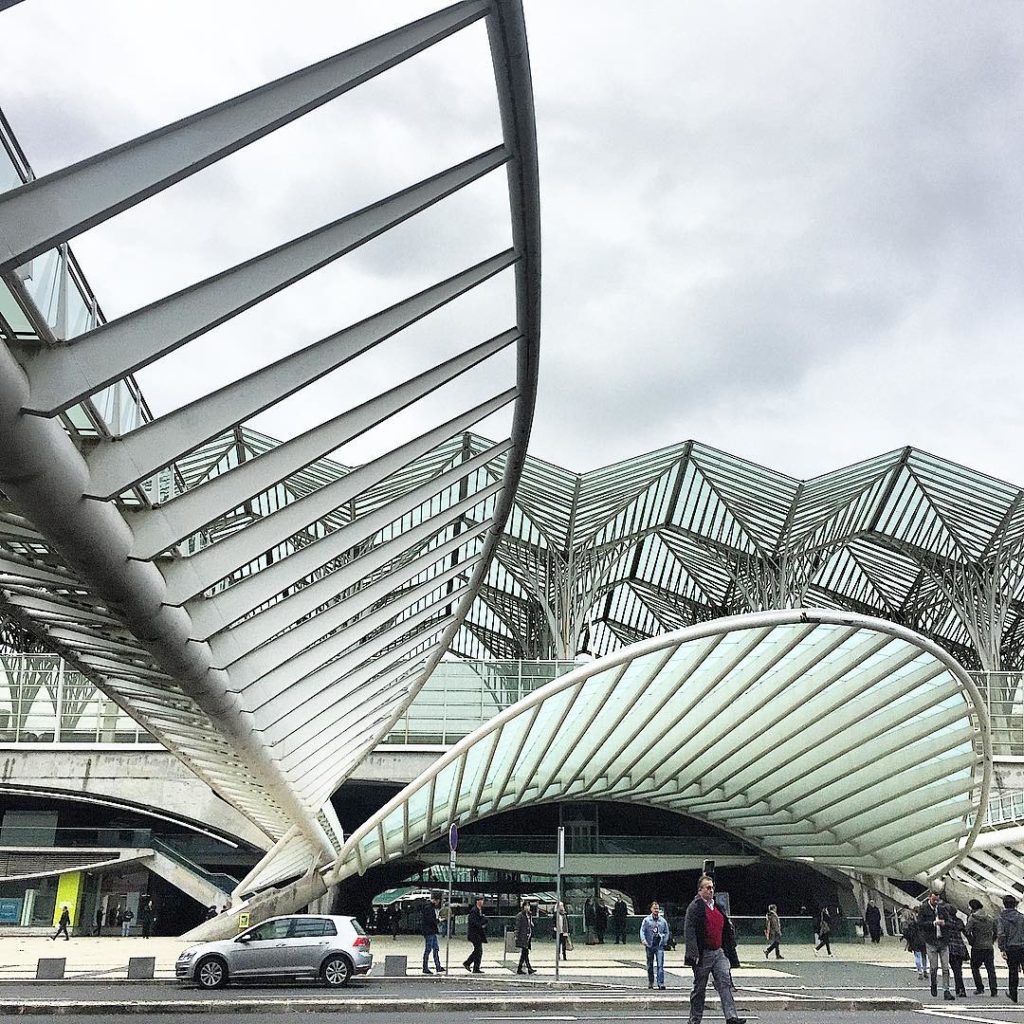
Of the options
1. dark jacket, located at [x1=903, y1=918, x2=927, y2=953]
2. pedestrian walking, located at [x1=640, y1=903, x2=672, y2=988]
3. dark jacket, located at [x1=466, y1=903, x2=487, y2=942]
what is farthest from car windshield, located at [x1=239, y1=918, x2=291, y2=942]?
dark jacket, located at [x1=903, y1=918, x2=927, y2=953]

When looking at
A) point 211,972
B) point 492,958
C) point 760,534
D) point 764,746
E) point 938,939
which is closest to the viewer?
point 938,939

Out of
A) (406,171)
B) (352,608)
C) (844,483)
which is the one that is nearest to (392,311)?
(406,171)

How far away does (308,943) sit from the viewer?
17234mm

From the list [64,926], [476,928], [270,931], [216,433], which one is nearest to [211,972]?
[270,931]

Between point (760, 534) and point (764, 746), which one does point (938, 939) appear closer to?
point (764, 746)

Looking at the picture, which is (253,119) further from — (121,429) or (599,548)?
(599,548)

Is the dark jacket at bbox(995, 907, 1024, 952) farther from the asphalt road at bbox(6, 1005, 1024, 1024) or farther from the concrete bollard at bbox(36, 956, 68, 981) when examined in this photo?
the concrete bollard at bbox(36, 956, 68, 981)

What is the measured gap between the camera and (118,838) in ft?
118

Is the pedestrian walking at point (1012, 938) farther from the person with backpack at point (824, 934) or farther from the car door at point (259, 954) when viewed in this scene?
the person with backpack at point (824, 934)

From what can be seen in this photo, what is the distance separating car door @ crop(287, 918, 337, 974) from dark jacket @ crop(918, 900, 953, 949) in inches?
364

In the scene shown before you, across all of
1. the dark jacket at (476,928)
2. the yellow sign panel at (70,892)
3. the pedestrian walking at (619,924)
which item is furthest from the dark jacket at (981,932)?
the yellow sign panel at (70,892)

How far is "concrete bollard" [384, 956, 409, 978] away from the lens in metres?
19.2

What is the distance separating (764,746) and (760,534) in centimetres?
2776

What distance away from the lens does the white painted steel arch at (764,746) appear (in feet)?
66.1
